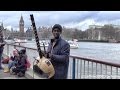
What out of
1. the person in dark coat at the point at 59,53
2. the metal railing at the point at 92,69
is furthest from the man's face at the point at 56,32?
the metal railing at the point at 92,69

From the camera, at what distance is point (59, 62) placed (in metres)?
3.18

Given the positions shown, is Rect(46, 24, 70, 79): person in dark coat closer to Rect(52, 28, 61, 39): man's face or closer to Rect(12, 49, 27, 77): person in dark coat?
Rect(52, 28, 61, 39): man's face

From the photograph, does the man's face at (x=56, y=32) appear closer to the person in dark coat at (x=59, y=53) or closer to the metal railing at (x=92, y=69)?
the person in dark coat at (x=59, y=53)

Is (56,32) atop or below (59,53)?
atop

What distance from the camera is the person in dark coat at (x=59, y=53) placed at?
3162mm

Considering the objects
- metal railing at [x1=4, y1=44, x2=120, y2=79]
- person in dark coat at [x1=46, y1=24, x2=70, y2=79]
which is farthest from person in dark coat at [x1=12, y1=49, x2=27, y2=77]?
person in dark coat at [x1=46, y1=24, x2=70, y2=79]

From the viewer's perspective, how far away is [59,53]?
3.22 metres

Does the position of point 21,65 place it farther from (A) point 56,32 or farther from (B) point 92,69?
(A) point 56,32

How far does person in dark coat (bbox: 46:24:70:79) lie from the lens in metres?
3.16

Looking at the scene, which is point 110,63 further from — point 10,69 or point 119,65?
point 10,69

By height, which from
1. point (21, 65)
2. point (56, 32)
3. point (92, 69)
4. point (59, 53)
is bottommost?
point (21, 65)

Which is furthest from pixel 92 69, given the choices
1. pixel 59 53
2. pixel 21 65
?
pixel 21 65
